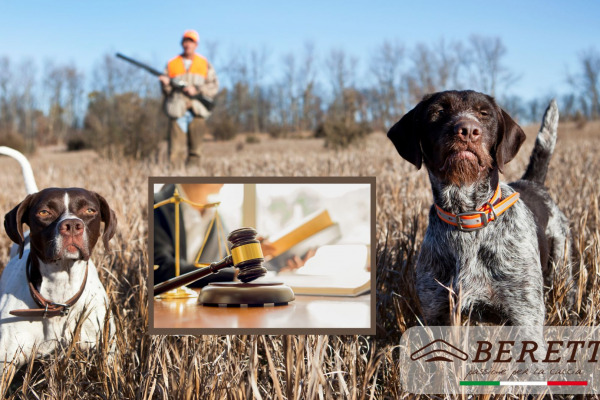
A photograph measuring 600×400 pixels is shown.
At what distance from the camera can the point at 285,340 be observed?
224 centimetres

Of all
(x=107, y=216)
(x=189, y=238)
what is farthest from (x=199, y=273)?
(x=107, y=216)

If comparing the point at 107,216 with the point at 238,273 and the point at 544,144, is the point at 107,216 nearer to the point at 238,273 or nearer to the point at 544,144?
the point at 238,273

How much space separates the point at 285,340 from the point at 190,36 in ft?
34.5

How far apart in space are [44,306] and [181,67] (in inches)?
381

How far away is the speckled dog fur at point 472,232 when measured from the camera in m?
2.56

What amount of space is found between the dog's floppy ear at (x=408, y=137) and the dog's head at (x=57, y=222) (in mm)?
1596

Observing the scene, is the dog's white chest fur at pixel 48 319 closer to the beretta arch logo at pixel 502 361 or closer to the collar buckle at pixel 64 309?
the collar buckle at pixel 64 309

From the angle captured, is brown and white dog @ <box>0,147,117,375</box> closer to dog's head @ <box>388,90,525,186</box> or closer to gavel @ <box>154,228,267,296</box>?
gavel @ <box>154,228,267,296</box>

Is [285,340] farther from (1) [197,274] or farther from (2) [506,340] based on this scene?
(2) [506,340]

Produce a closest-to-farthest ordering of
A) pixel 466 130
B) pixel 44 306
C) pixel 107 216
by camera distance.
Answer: pixel 466 130 → pixel 44 306 → pixel 107 216

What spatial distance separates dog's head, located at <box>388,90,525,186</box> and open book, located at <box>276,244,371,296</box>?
0.71 m

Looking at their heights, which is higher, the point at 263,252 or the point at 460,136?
the point at 460,136

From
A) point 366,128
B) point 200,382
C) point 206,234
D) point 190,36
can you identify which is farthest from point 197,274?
point 366,128

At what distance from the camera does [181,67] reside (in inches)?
466
